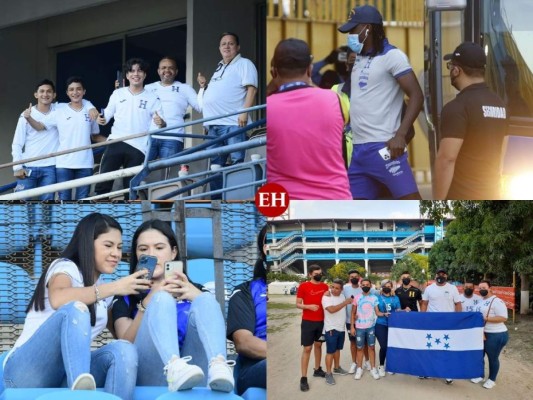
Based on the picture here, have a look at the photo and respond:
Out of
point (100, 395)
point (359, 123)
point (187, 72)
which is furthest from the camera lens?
point (187, 72)

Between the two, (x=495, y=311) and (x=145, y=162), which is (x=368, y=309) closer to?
(x=495, y=311)

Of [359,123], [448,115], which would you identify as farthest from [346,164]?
[448,115]

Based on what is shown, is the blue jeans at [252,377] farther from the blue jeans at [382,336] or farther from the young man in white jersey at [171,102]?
the young man in white jersey at [171,102]

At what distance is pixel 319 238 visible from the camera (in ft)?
15.3

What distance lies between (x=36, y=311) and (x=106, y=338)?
1.35 ft

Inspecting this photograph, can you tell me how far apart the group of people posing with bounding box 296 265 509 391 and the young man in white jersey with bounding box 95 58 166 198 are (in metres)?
1.23

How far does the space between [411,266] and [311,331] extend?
66 centimetres

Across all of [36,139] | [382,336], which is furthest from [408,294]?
[36,139]

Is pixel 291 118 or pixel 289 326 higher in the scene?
pixel 291 118

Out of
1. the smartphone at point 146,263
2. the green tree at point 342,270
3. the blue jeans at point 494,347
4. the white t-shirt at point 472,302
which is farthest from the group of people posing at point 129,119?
the blue jeans at point 494,347

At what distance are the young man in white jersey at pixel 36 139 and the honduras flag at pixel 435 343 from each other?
2218 millimetres

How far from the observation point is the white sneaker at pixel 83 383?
4215 millimetres

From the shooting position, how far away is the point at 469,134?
15.0ft

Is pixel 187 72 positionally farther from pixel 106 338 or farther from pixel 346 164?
pixel 106 338
